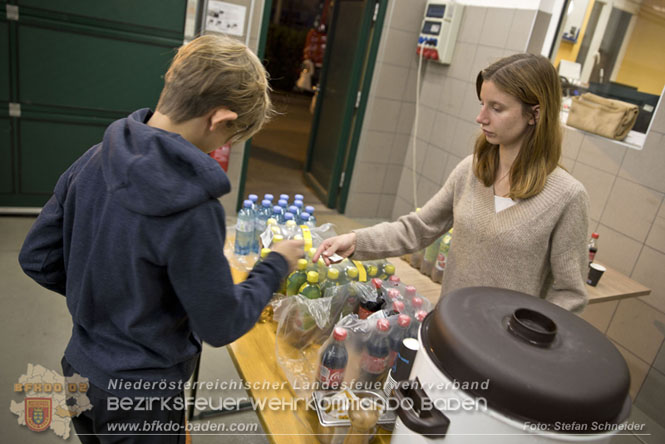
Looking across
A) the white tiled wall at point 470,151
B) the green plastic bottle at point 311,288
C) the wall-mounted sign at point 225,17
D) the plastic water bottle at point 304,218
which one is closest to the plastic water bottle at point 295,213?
the plastic water bottle at point 304,218

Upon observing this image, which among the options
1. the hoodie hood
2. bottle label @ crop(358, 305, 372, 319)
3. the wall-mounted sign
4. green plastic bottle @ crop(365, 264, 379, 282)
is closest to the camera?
the hoodie hood

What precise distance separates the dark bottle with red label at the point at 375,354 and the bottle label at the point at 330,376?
3.1 inches

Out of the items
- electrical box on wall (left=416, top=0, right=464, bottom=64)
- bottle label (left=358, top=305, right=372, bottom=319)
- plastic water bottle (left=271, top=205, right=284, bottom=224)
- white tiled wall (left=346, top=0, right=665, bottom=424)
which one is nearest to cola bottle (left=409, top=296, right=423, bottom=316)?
bottle label (left=358, top=305, right=372, bottom=319)

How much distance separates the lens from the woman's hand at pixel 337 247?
157cm

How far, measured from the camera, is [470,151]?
404 cm

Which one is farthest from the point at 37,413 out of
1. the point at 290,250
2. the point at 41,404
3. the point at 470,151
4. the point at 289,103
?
the point at 289,103

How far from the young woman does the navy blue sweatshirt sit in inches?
24.3

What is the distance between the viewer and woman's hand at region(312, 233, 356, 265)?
5.16ft

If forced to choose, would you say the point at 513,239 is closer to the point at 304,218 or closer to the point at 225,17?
the point at 304,218

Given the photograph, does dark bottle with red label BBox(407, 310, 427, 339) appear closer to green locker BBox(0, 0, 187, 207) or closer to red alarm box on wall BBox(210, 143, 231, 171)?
red alarm box on wall BBox(210, 143, 231, 171)

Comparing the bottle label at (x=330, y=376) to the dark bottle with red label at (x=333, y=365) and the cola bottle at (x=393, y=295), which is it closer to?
the dark bottle with red label at (x=333, y=365)

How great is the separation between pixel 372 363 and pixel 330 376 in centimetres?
13

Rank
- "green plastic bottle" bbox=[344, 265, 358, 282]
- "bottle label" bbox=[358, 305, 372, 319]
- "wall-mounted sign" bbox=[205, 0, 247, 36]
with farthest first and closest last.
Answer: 1. "wall-mounted sign" bbox=[205, 0, 247, 36]
2. "green plastic bottle" bbox=[344, 265, 358, 282]
3. "bottle label" bbox=[358, 305, 372, 319]

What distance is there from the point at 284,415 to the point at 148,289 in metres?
0.54
